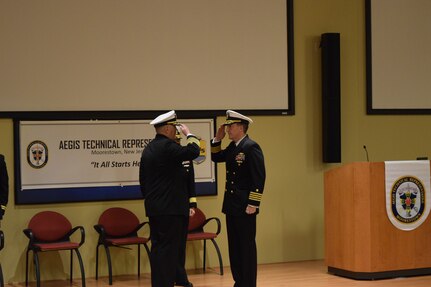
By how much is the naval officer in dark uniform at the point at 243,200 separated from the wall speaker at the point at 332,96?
2721 mm

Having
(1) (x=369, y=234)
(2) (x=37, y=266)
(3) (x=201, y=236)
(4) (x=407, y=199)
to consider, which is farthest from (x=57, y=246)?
(4) (x=407, y=199)

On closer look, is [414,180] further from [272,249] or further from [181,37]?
[181,37]

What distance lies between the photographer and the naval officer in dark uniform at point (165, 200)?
20.4 ft

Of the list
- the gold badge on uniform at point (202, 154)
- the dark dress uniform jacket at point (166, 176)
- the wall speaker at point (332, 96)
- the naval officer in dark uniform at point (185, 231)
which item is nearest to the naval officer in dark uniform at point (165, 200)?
the dark dress uniform jacket at point (166, 176)

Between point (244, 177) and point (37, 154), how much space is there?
2629mm

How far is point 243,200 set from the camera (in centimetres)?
649

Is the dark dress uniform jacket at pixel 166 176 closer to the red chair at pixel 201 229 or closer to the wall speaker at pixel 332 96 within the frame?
the red chair at pixel 201 229

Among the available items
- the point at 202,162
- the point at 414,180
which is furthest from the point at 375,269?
the point at 202,162

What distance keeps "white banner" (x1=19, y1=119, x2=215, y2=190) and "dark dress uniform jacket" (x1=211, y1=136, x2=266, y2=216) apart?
1.93 m

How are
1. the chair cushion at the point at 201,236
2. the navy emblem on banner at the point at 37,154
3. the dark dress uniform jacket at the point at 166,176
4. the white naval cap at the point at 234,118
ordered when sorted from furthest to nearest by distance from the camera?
the chair cushion at the point at 201,236
the navy emblem on banner at the point at 37,154
the white naval cap at the point at 234,118
the dark dress uniform jacket at the point at 166,176

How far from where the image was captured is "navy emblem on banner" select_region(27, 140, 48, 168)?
8.08m

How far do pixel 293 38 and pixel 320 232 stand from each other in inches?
94.7

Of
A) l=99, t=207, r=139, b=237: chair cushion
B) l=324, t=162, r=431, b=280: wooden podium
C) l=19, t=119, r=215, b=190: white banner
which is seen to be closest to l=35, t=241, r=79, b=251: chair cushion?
l=99, t=207, r=139, b=237: chair cushion

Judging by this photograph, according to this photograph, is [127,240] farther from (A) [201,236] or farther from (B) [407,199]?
(B) [407,199]
